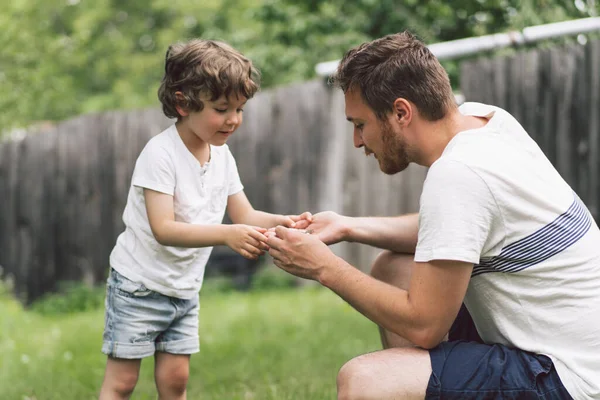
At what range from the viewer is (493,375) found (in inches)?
88.9

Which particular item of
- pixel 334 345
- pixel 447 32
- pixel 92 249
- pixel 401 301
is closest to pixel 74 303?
pixel 92 249

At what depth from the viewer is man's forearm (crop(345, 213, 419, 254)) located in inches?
116

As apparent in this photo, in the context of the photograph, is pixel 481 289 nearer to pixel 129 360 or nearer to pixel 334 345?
pixel 129 360

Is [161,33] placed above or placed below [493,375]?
above

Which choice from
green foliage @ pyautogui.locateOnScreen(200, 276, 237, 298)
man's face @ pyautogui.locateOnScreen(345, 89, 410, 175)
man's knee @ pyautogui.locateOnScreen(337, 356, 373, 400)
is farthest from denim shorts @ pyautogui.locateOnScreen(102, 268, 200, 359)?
green foliage @ pyautogui.locateOnScreen(200, 276, 237, 298)

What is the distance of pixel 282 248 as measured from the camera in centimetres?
251

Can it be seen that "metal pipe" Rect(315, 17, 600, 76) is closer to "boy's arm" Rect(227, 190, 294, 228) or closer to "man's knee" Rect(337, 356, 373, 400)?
"boy's arm" Rect(227, 190, 294, 228)

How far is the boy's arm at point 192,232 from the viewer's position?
2650mm

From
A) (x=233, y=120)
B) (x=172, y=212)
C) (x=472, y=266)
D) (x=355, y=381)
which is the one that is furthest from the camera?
(x=233, y=120)

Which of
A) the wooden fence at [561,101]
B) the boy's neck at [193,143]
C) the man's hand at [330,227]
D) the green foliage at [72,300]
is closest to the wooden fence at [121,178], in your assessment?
the green foliage at [72,300]

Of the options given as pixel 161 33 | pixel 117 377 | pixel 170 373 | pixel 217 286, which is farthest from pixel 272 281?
pixel 161 33

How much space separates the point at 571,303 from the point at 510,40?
11.4ft

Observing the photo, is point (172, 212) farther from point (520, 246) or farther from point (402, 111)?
point (520, 246)

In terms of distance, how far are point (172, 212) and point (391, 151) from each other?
85cm
